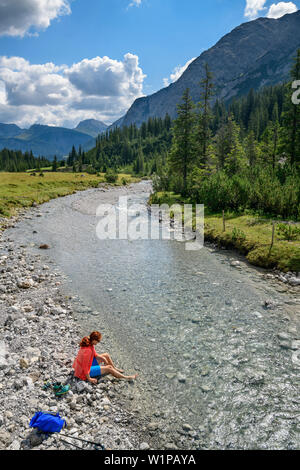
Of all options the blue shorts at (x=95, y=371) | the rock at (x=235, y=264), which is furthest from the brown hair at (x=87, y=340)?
the rock at (x=235, y=264)

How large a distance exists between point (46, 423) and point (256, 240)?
17149mm

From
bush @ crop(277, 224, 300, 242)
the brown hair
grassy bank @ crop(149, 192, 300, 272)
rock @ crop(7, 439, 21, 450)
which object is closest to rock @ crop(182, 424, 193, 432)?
the brown hair

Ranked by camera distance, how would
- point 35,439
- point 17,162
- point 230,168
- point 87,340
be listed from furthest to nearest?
point 17,162 < point 230,168 < point 87,340 < point 35,439

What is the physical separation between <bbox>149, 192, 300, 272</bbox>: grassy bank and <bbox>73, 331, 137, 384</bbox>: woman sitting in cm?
1189

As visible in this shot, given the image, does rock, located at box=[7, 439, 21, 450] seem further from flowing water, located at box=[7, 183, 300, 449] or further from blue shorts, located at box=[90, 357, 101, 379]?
flowing water, located at box=[7, 183, 300, 449]

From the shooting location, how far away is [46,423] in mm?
5828

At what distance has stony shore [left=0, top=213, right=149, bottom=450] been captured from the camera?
595 cm

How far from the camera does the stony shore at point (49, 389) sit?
5.95 meters

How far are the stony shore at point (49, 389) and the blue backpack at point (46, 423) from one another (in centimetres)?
14

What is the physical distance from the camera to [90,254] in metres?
21.1

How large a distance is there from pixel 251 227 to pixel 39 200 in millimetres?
39716

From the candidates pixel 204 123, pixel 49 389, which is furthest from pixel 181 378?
pixel 204 123

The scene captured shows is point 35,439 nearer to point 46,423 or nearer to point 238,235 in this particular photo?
point 46,423
